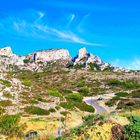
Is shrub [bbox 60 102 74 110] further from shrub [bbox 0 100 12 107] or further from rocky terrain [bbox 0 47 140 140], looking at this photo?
shrub [bbox 0 100 12 107]

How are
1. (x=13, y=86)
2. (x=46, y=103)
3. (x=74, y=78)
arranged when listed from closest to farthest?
(x=46, y=103) → (x=13, y=86) → (x=74, y=78)

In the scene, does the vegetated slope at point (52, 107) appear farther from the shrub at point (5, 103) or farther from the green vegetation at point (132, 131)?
the green vegetation at point (132, 131)

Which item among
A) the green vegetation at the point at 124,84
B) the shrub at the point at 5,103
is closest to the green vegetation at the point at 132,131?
the shrub at the point at 5,103

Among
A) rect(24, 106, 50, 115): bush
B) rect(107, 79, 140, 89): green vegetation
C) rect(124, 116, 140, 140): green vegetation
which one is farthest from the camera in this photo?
rect(107, 79, 140, 89): green vegetation

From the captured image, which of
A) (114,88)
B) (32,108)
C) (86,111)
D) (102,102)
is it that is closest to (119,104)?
(102,102)

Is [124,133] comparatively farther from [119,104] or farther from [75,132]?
[119,104]

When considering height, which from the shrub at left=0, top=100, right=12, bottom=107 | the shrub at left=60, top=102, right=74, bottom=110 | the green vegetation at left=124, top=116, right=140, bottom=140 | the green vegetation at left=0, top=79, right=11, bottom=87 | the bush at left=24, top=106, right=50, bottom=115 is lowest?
the green vegetation at left=124, top=116, right=140, bottom=140

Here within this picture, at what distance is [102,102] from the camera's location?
88.6 m

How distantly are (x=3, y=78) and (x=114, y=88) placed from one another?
192ft

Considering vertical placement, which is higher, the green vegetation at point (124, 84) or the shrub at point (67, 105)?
the green vegetation at point (124, 84)

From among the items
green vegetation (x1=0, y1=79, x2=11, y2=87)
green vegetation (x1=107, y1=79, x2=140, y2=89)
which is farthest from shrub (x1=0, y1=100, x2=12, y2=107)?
green vegetation (x1=107, y1=79, x2=140, y2=89)

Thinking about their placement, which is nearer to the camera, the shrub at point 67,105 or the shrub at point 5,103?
the shrub at point 5,103

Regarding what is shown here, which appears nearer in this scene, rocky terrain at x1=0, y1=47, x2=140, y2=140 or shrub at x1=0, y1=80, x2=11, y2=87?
rocky terrain at x1=0, y1=47, x2=140, y2=140

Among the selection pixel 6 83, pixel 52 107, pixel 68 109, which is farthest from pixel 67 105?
pixel 6 83
